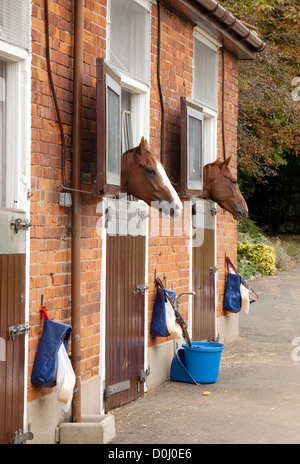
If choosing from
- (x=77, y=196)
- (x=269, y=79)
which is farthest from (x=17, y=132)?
(x=269, y=79)

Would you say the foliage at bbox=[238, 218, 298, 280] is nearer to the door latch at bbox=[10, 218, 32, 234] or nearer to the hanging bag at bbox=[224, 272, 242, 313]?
the hanging bag at bbox=[224, 272, 242, 313]

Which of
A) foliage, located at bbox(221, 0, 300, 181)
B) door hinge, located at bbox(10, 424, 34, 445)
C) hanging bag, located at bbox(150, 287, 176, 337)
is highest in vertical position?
foliage, located at bbox(221, 0, 300, 181)

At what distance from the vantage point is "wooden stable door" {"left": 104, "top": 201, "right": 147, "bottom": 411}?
682 centimetres

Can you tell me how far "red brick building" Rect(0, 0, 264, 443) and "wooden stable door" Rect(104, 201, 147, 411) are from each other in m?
0.02

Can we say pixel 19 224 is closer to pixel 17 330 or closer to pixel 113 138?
pixel 17 330

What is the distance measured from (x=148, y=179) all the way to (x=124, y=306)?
134cm

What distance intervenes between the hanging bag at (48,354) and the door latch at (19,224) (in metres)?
0.78

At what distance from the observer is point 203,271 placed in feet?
32.1

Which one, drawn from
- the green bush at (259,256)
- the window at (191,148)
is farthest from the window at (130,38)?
the green bush at (259,256)

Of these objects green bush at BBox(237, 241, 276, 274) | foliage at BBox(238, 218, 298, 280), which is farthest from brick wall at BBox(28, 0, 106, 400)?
green bush at BBox(237, 241, 276, 274)
